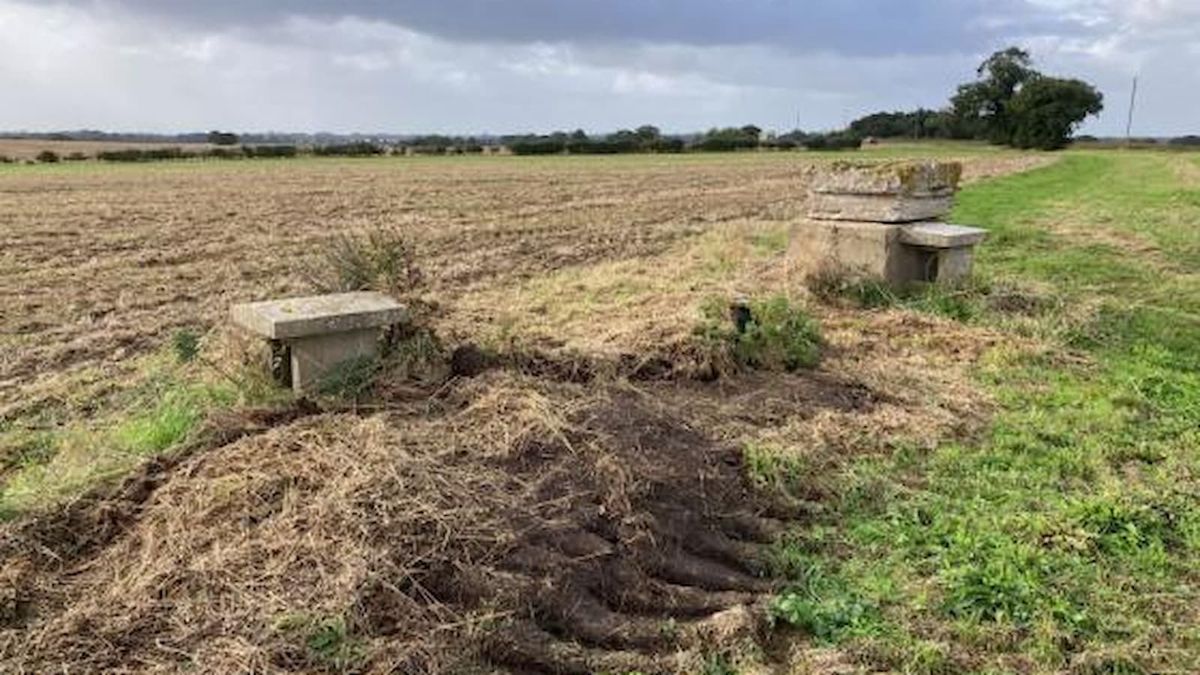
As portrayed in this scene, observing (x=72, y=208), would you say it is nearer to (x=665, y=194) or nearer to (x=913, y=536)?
(x=665, y=194)

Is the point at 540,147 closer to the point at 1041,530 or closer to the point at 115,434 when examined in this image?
the point at 115,434

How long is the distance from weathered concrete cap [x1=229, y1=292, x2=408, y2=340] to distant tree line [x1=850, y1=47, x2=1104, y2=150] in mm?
95579

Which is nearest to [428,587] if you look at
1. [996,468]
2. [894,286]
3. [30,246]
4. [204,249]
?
[996,468]

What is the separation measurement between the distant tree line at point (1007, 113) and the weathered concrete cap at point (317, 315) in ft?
314

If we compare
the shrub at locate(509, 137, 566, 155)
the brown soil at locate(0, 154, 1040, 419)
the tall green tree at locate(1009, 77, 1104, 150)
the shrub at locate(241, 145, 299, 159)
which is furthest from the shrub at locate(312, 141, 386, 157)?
the tall green tree at locate(1009, 77, 1104, 150)

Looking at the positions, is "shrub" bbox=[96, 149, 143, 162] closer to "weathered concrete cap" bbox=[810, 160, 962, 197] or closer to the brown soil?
the brown soil

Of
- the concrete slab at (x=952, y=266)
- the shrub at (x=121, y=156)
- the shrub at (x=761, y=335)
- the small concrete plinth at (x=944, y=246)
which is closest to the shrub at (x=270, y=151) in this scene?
the shrub at (x=121, y=156)

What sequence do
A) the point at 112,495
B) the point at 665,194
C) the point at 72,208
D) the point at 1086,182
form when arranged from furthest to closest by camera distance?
the point at 1086,182 < the point at 665,194 < the point at 72,208 < the point at 112,495

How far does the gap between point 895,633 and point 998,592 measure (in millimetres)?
545

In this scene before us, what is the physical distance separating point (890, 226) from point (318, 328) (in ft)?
20.3

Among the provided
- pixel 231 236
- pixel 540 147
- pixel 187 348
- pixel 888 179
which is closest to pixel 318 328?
pixel 187 348

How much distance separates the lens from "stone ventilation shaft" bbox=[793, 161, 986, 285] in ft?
32.4

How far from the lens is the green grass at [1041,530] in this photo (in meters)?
3.82

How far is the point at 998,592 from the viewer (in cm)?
411
